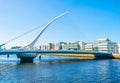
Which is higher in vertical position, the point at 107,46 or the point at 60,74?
the point at 107,46

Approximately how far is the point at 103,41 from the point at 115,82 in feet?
458

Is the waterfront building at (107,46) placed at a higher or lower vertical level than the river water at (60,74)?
higher

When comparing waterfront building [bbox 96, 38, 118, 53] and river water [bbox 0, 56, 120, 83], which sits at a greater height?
waterfront building [bbox 96, 38, 118, 53]

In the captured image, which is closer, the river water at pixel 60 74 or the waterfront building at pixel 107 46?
the river water at pixel 60 74

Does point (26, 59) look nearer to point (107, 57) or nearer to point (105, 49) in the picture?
point (107, 57)

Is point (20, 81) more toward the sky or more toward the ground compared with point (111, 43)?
more toward the ground

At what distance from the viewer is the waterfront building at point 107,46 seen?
169500 mm

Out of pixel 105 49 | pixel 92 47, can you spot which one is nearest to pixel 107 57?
pixel 105 49

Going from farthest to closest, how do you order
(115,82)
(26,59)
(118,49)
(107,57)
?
(118,49), (107,57), (26,59), (115,82)

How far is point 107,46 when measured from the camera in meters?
170

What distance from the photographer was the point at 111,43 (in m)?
171

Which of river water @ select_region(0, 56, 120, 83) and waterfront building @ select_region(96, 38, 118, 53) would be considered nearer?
river water @ select_region(0, 56, 120, 83)

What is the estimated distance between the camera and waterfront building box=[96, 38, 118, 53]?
556ft

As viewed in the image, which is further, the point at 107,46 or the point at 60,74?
the point at 107,46
